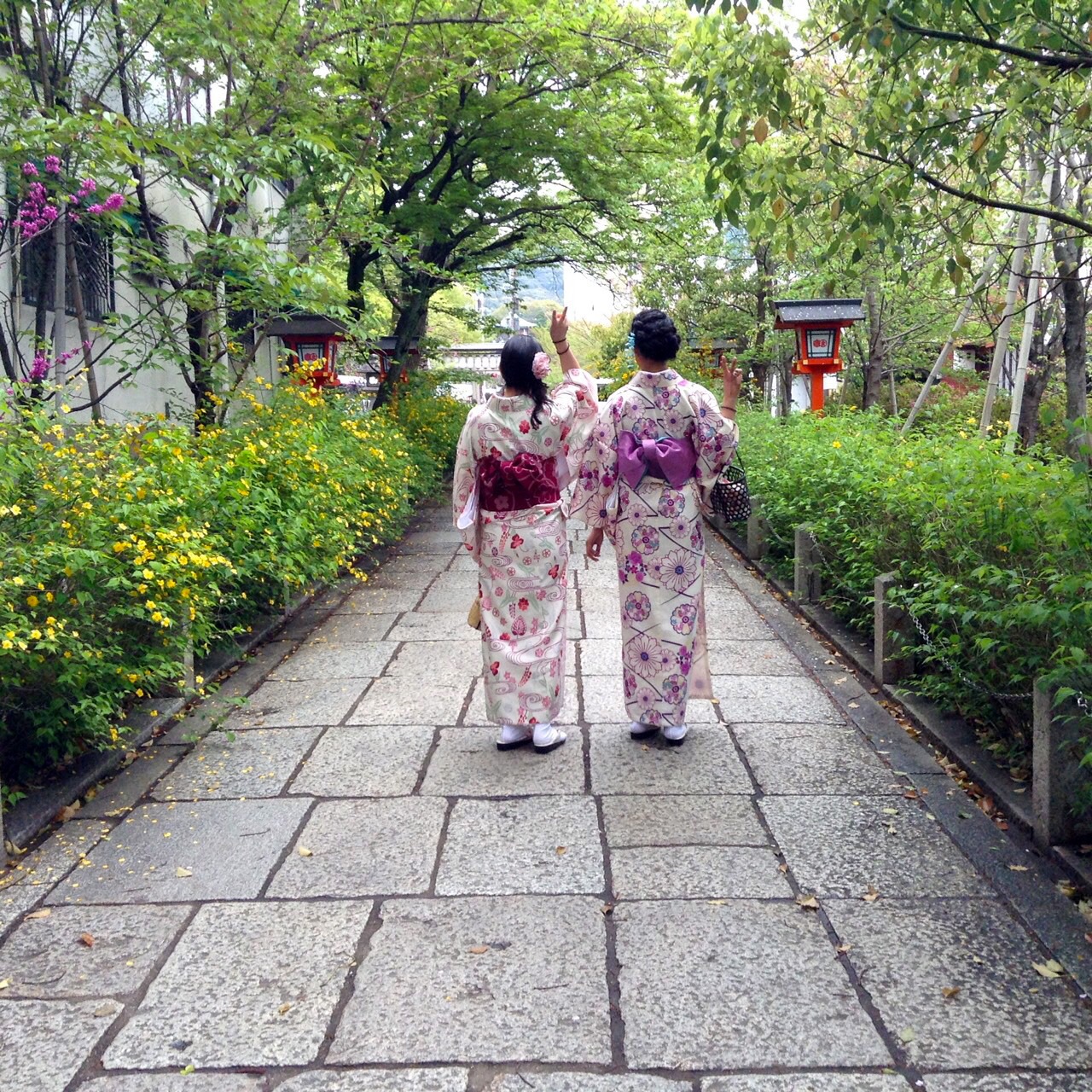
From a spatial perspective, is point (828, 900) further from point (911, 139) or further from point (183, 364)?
point (183, 364)

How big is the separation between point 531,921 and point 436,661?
10.5ft

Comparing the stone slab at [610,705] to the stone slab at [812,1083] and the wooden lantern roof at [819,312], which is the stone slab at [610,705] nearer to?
the stone slab at [812,1083]

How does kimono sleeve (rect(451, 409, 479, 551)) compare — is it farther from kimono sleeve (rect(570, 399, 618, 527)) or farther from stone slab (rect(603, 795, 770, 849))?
stone slab (rect(603, 795, 770, 849))

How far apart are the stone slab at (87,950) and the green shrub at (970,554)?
9.17ft

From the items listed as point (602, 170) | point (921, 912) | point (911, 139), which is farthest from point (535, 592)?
point (602, 170)

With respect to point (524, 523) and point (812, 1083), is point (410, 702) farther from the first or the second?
point (812, 1083)

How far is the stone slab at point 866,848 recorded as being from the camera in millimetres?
3232

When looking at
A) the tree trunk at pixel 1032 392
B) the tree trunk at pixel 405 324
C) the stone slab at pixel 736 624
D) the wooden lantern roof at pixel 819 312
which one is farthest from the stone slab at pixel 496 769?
the tree trunk at pixel 405 324

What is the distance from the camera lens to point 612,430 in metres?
4.46

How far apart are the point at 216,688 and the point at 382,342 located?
35.0 feet

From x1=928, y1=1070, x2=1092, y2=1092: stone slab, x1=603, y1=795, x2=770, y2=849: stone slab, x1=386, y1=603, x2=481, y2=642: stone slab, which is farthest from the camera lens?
x1=386, y1=603, x2=481, y2=642: stone slab

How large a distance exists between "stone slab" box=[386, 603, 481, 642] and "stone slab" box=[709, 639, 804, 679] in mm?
1550

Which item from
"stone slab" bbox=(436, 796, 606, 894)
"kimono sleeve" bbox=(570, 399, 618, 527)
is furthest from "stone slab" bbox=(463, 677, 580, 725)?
"kimono sleeve" bbox=(570, 399, 618, 527)

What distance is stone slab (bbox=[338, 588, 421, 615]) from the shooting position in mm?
7711
